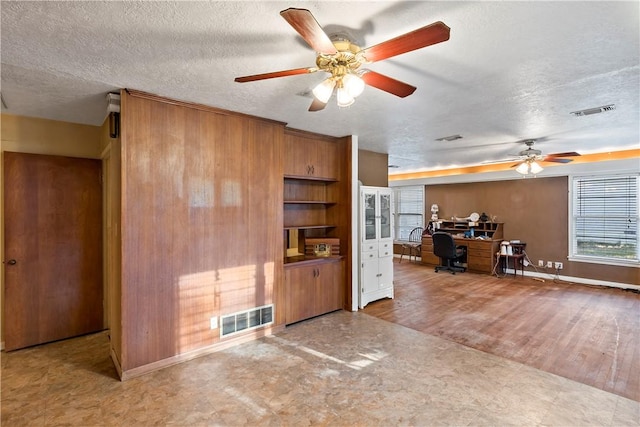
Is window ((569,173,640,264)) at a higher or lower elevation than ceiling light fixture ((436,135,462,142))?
lower

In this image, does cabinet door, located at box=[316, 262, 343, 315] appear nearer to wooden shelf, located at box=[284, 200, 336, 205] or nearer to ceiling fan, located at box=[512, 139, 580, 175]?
wooden shelf, located at box=[284, 200, 336, 205]

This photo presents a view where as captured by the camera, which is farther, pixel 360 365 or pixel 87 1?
pixel 360 365

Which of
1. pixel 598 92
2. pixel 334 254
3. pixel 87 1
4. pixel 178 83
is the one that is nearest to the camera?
pixel 87 1

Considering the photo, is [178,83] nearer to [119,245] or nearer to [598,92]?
[119,245]

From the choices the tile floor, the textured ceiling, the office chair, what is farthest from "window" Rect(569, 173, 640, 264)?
the tile floor

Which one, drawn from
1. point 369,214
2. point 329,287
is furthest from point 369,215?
point 329,287

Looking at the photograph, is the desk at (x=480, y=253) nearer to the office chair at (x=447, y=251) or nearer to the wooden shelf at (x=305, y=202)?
the office chair at (x=447, y=251)

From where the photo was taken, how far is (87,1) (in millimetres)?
1563

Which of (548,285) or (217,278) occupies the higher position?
(217,278)

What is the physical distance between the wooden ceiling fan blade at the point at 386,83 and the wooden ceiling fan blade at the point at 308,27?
36 centimetres

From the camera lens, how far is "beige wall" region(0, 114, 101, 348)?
3213mm

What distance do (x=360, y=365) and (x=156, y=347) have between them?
1.91m

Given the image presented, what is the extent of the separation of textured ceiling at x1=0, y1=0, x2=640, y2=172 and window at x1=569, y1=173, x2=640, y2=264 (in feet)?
9.42

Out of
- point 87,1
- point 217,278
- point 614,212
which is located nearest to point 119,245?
point 217,278
